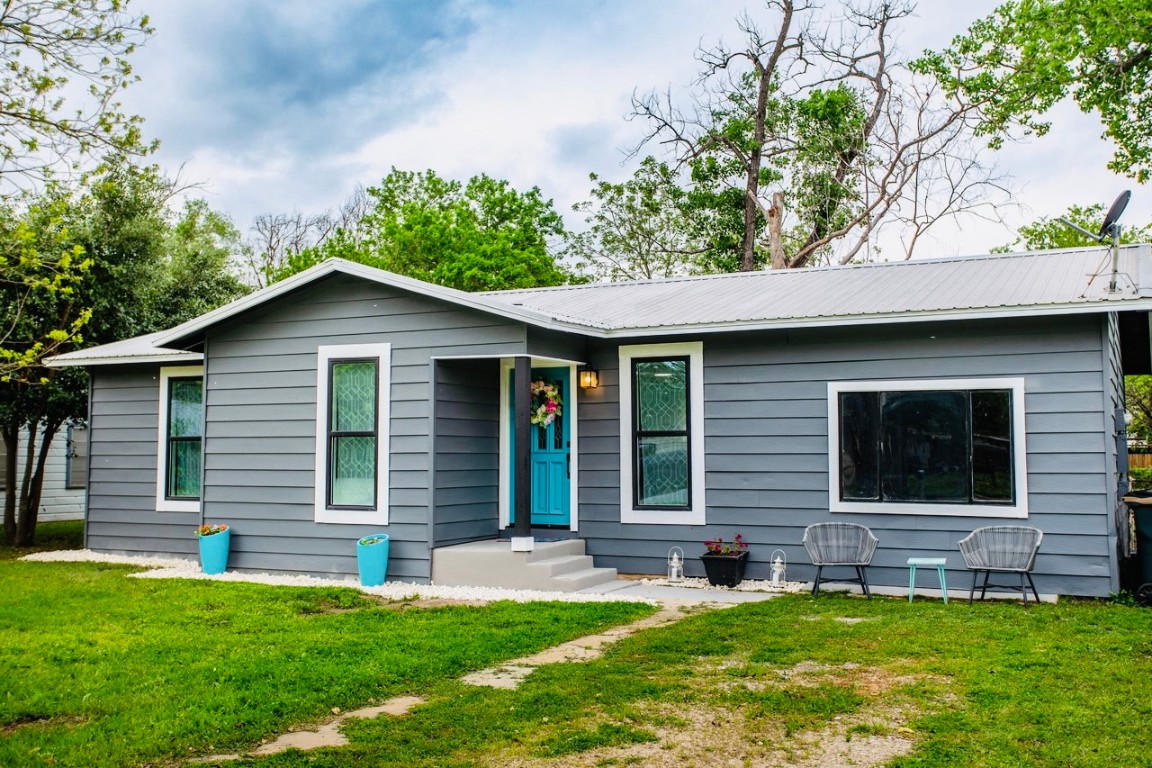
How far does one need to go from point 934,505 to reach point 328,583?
5.85 meters

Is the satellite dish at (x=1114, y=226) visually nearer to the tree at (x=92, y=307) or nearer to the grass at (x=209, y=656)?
the grass at (x=209, y=656)

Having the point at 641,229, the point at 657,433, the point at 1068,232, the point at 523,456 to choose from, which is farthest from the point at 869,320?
the point at 1068,232

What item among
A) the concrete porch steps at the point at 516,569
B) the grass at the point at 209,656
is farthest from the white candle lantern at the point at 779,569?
the grass at the point at 209,656

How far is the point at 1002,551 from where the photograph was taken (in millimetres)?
8320

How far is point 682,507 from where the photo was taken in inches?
396

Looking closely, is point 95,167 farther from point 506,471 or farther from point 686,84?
point 686,84

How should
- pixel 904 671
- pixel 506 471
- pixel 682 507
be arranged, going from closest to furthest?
pixel 904 671 < pixel 682 507 < pixel 506 471

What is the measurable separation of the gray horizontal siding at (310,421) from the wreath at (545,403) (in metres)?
0.49

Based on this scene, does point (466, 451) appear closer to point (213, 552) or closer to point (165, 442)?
point (213, 552)

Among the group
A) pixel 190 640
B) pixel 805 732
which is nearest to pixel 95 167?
pixel 190 640

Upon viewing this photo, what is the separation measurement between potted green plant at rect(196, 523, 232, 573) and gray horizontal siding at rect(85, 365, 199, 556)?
179cm

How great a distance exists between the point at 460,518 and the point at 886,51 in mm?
16780

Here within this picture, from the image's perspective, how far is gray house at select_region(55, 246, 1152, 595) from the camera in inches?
338

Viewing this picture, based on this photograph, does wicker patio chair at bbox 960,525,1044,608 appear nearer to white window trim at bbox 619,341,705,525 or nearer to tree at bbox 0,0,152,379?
white window trim at bbox 619,341,705,525
